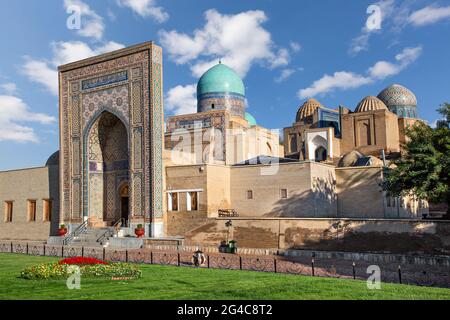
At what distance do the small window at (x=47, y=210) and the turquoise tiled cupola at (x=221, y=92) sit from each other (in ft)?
40.3

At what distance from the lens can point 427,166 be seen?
1642 centimetres

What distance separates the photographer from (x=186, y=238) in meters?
21.7

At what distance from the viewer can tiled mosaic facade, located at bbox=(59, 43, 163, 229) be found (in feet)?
76.2

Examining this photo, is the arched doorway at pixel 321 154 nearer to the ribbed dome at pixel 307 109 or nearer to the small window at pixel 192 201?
the ribbed dome at pixel 307 109

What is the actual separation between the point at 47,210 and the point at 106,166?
15.3 feet

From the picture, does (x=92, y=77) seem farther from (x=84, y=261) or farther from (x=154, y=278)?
(x=154, y=278)

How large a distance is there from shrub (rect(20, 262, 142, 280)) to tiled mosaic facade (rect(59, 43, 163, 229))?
10306 mm

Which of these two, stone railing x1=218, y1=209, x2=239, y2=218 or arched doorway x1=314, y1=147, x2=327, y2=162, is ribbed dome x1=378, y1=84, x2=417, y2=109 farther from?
stone railing x1=218, y1=209, x2=239, y2=218

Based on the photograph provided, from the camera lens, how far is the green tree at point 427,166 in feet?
53.1

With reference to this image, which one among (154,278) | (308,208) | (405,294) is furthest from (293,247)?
(405,294)

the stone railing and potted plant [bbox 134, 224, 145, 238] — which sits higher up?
the stone railing

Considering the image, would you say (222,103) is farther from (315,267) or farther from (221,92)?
(315,267)

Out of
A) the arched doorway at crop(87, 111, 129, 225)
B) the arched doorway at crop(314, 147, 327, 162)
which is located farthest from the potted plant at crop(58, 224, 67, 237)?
the arched doorway at crop(314, 147, 327, 162)

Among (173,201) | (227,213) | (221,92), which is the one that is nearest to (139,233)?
(173,201)
